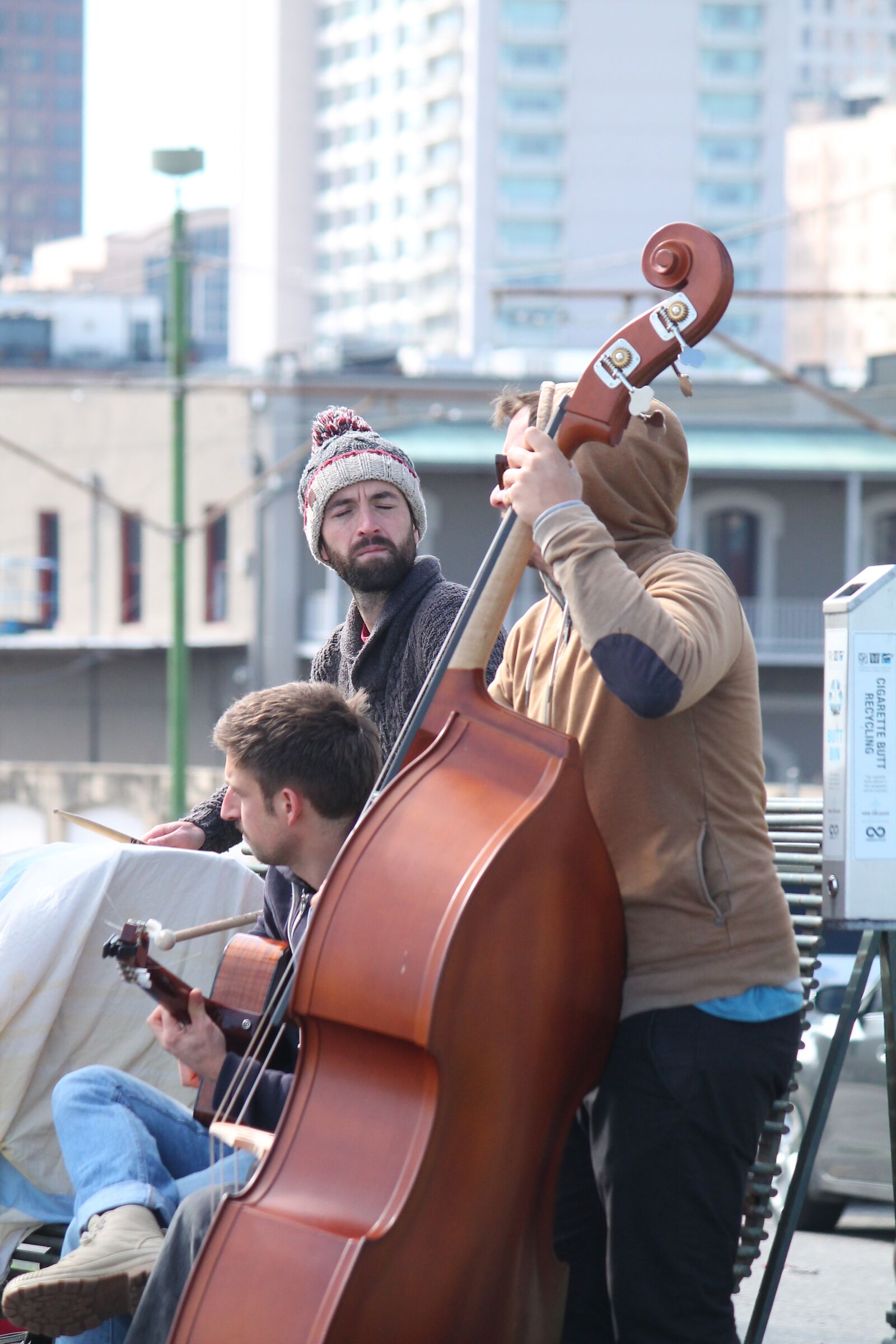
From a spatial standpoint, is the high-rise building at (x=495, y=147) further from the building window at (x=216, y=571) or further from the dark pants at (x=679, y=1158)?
the dark pants at (x=679, y=1158)

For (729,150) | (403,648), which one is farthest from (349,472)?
(729,150)

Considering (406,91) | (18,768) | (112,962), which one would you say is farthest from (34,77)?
(112,962)

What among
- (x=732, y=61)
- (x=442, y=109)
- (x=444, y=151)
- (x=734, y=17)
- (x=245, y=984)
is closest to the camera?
(x=245, y=984)

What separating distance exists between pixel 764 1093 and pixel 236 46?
97855 mm

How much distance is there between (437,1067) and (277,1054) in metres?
0.76

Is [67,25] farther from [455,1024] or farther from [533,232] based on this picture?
[455,1024]

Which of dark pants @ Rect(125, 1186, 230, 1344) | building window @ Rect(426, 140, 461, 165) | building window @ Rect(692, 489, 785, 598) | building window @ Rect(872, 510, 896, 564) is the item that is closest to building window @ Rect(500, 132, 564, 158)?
building window @ Rect(426, 140, 461, 165)

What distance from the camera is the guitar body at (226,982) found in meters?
2.57

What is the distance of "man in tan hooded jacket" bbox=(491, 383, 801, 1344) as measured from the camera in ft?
7.71

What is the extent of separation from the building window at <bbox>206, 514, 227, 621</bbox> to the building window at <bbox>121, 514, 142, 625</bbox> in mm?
1224

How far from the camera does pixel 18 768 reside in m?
24.4

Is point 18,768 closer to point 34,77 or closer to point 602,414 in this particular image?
point 602,414

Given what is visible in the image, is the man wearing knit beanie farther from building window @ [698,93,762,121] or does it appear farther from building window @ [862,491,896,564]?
building window @ [698,93,762,121]

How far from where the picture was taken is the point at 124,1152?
2939 millimetres
